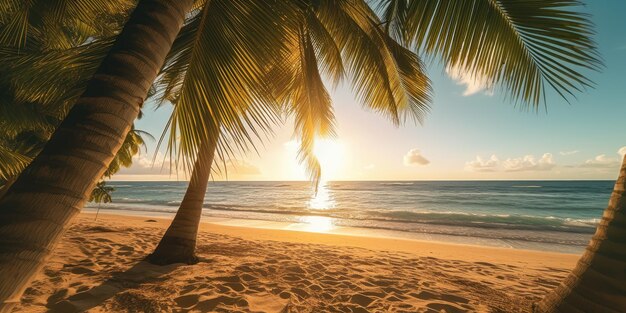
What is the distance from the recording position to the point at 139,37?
4.35 ft

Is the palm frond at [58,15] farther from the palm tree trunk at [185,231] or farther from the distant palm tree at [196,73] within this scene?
the palm tree trunk at [185,231]

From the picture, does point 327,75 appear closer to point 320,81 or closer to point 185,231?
point 320,81

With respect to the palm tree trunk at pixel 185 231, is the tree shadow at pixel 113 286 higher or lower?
lower

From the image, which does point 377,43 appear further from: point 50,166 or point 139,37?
point 50,166

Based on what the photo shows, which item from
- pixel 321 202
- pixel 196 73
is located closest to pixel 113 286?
pixel 196 73

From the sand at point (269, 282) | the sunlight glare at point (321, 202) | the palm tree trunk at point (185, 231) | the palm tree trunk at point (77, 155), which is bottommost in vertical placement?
the sunlight glare at point (321, 202)

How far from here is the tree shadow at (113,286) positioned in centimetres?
296

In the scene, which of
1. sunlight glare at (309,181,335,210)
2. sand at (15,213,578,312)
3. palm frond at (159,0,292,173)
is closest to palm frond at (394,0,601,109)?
palm frond at (159,0,292,173)

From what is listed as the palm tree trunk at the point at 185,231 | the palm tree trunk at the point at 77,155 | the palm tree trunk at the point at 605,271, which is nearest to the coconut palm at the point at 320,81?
the palm tree trunk at the point at 185,231

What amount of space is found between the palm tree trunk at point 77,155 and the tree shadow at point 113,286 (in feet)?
8.81

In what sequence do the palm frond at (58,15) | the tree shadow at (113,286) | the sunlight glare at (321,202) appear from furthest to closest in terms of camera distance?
the sunlight glare at (321,202), the palm frond at (58,15), the tree shadow at (113,286)

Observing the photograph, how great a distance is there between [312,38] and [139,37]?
4.09 metres

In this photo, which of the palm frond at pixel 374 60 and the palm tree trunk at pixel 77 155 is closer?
the palm tree trunk at pixel 77 155

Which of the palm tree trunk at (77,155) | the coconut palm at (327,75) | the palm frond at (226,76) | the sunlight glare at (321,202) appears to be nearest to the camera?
the palm tree trunk at (77,155)
